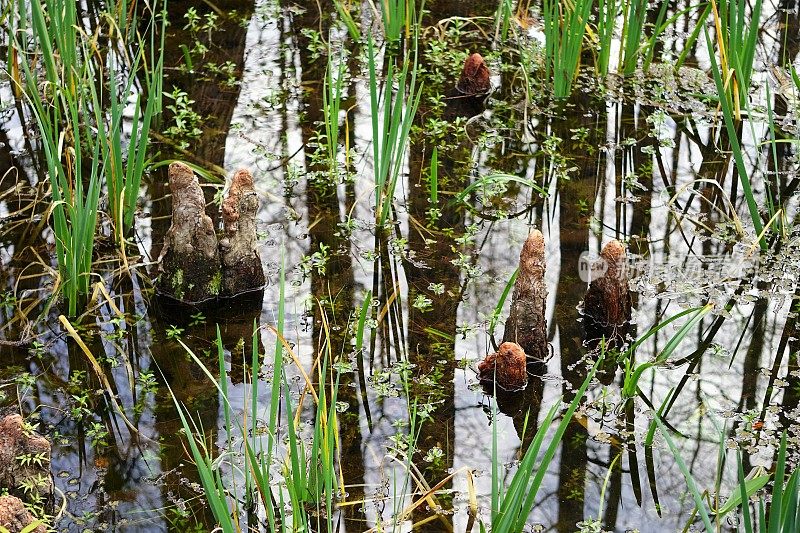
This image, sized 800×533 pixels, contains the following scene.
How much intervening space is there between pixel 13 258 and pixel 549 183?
123 inches

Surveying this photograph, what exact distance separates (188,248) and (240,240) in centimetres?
25

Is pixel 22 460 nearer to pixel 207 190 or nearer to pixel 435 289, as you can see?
pixel 435 289

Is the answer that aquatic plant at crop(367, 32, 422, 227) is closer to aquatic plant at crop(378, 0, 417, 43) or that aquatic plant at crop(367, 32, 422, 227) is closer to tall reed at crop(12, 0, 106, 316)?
tall reed at crop(12, 0, 106, 316)

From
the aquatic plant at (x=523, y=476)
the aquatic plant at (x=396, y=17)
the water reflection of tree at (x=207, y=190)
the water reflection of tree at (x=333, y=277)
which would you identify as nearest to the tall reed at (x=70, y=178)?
the water reflection of tree at (x=207, y=190)

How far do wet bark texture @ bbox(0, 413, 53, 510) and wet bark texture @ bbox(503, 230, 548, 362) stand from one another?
209cm

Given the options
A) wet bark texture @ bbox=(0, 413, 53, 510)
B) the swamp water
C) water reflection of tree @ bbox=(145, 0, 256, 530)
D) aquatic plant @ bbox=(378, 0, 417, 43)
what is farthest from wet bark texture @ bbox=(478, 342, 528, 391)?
aquatic plant @ bbox=(378, 0, 417, 43)

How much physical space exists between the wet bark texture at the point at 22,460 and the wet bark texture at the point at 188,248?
1326mm

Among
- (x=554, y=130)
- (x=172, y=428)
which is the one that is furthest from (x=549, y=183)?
(x=172, y=428)

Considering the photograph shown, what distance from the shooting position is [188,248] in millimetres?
4930

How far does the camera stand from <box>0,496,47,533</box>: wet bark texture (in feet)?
10.9

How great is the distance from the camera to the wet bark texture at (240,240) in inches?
191

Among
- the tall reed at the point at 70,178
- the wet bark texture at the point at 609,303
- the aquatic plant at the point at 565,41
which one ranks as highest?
the aquatic plant at the point at 565,41

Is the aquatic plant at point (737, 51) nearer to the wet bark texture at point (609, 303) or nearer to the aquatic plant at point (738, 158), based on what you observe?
the aquatic plant at point (738, 158)

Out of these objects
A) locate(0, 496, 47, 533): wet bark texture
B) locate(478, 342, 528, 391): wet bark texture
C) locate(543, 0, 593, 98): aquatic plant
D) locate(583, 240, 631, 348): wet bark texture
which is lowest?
locate(0, 496, 47, 533): wet bark texture
